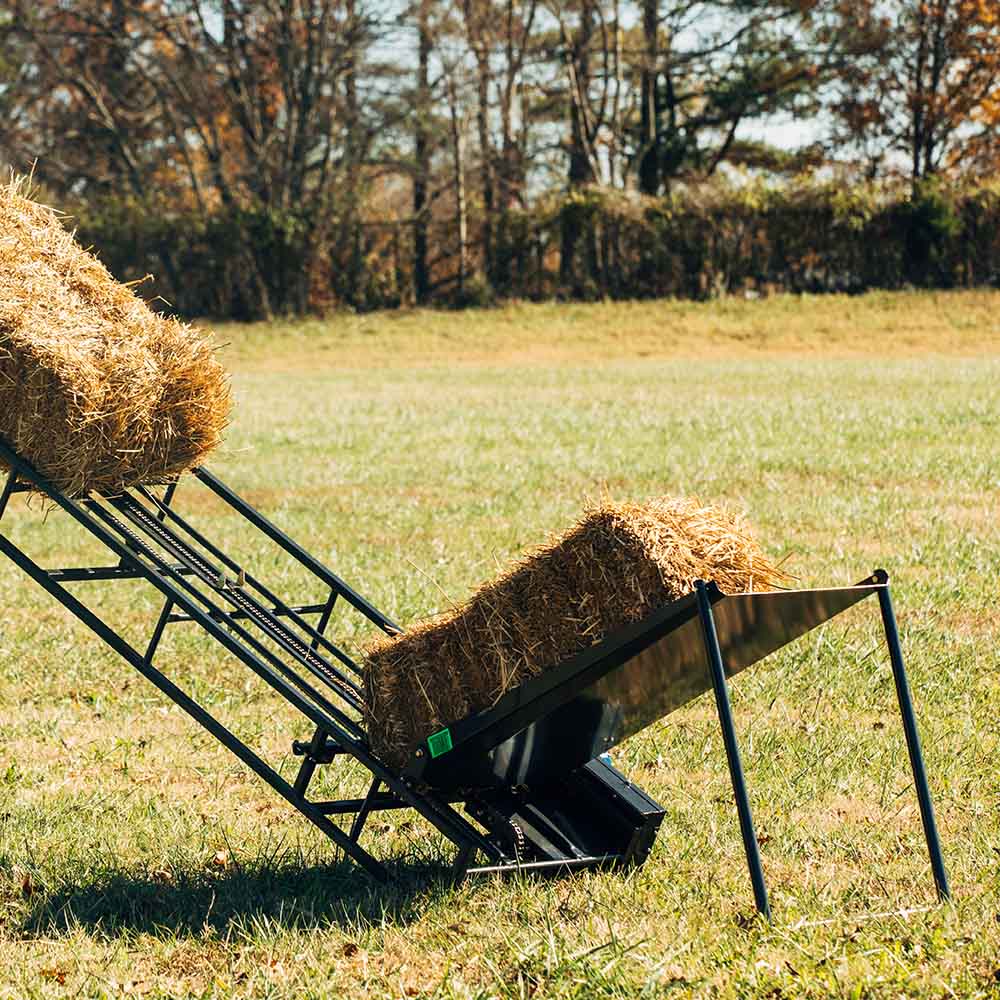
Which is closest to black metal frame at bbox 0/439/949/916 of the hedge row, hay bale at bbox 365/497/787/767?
hay bale at bbox 365/497/787/767

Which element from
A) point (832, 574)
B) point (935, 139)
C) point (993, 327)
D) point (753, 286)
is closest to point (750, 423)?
point (832, 574)

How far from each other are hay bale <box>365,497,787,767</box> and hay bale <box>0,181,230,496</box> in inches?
41.4

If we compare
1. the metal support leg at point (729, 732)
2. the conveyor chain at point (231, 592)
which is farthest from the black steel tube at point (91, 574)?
the metal support leg at point (729, 732)

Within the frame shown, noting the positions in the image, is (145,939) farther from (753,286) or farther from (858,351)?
(753,286)

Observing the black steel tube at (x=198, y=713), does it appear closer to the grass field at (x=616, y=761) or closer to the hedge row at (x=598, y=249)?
the grass field at (x=616, y=761)

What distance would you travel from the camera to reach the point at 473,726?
162 inches

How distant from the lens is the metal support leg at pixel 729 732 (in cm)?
364

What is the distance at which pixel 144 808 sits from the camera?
534cm

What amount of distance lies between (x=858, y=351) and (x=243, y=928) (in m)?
27.1

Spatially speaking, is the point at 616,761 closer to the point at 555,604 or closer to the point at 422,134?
the point at 555,604

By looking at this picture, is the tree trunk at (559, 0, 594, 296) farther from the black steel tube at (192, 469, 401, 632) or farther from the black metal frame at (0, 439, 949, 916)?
the black metal frame at (0, 439, 949, 916)

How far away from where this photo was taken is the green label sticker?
4.15 metres

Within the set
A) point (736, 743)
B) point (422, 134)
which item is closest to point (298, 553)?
point (736, 743)

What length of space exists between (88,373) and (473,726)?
156cm
